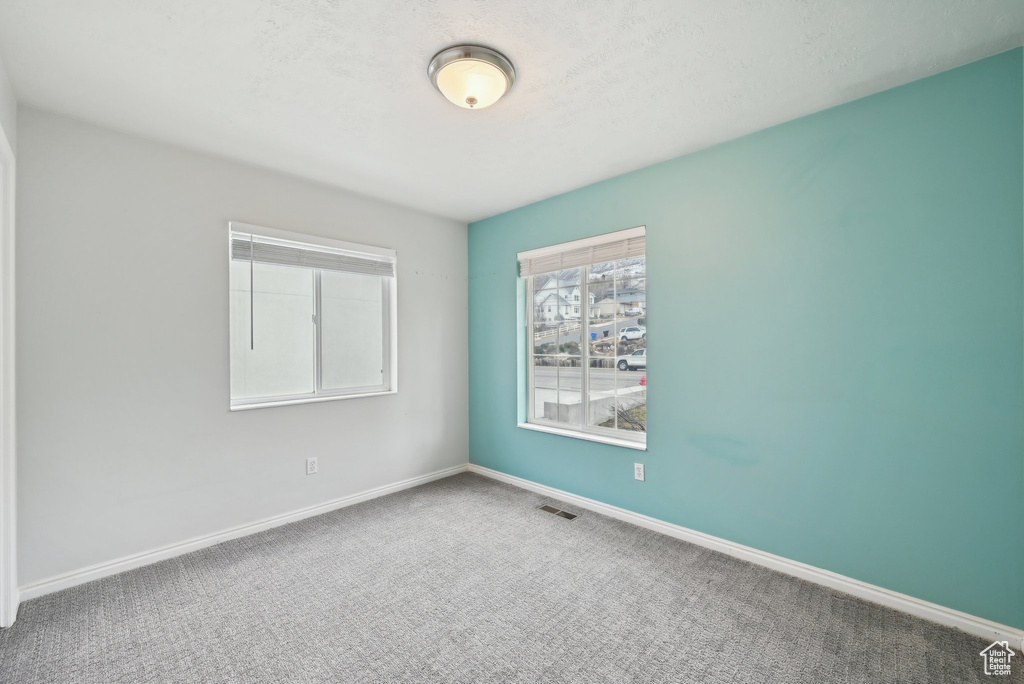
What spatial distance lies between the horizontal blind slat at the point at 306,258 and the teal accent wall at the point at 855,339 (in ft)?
6.59

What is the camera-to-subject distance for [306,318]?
3.39 metres

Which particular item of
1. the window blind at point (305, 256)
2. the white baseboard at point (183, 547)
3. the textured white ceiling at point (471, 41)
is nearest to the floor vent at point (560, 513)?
the white baseboard at point (183, 547)

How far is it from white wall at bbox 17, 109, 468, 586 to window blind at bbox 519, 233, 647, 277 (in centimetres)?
154

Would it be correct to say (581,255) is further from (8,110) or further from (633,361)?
(8,110)

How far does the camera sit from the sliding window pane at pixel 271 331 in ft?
9.99

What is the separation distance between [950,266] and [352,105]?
2975 millimetres

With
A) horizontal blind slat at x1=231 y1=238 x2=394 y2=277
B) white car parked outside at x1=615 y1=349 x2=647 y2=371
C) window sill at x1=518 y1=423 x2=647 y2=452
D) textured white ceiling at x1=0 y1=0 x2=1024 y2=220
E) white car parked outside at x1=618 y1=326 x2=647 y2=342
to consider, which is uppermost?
textured white ceiling at x1=0 y1=0 x2=1024 y2=220

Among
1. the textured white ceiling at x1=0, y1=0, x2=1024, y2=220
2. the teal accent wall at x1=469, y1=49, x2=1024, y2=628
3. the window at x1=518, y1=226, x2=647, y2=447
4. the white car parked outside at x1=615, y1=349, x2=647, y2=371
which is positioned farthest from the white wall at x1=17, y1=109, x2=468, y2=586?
the teal accent wall at x1=469, y1=49, x2=1024, y2=628

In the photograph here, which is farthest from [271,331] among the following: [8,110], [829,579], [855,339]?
[829,579]

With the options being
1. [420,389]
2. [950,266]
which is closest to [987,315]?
[950,266]

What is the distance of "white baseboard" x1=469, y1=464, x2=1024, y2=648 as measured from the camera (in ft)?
6.39

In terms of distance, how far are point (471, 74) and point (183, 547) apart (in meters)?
3.16

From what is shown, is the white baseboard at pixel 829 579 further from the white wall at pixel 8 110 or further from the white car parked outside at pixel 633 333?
the white wall at pixel 8 110

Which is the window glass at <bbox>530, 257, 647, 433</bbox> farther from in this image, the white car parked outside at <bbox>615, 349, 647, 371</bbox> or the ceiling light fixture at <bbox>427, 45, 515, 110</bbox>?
the ceiling light fixture at <bbox>427, 45, 515, 110</bbox>
